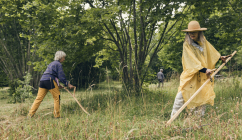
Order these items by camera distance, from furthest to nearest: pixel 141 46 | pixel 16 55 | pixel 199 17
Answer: pixel 16 55 → pixel 141 46 → pixel 199 17

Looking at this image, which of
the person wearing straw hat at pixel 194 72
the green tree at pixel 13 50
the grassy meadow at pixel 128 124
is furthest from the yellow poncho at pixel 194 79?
the green tree at pixel 13 50

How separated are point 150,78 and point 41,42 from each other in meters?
4.10

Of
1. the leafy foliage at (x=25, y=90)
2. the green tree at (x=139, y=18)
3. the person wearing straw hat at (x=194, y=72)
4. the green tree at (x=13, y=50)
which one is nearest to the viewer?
the person wearing straw hat at (x=194, y=72)

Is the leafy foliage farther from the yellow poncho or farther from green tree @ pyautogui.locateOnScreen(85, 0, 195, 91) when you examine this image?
the yellow poncho

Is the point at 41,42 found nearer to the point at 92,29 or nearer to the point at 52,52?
the point at 52,52

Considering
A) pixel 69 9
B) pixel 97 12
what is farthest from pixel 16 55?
pixel 97 12

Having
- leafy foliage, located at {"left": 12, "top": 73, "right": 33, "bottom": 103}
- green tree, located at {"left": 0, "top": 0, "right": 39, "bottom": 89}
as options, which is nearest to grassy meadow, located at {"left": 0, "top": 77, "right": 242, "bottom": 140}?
leafy foliage, located at {"left": 12, "top": 73, "right": 33, "bottom": 103}

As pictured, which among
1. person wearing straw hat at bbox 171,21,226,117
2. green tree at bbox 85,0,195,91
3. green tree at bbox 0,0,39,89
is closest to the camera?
person wearing straw hat at bbox 171,21,226,117

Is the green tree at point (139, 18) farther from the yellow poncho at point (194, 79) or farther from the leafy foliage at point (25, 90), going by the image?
the leafy foliage at point (25, 90)

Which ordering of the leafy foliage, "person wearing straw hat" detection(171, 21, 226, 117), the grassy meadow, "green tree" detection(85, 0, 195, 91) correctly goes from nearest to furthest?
1. the grassy meadow
2. "person wearing straw hat" detection(171, 21, 226, 117)
3. "green tree" detection(85, 0, 195, 91)
4. the leafy foliage

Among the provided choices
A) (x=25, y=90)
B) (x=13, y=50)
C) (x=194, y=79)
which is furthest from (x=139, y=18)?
(x=13, y=50)

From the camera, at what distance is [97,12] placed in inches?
207

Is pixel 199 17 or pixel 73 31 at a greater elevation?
pixel 199 17

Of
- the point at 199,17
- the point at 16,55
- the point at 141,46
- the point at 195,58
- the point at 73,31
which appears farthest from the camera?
the point at 16,55
